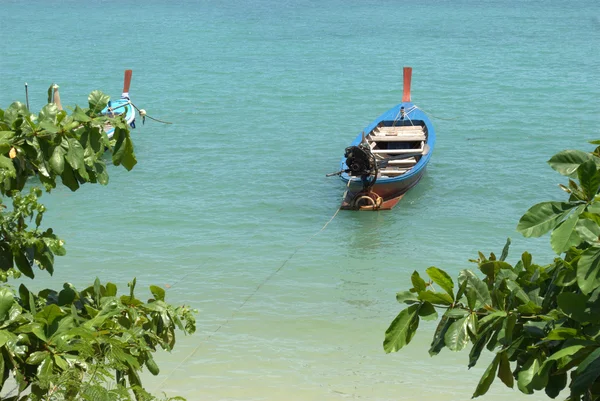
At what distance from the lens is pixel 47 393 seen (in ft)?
12.1

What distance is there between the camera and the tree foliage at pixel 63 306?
3.65 metres

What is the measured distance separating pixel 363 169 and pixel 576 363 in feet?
41.2

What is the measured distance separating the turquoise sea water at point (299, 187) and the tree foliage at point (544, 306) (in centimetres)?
608

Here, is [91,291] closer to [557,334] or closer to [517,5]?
→ [557,334]

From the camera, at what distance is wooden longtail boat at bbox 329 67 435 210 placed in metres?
15.8

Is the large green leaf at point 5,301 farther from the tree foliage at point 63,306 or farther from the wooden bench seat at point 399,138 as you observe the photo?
the wooden bench seat at point 399,138

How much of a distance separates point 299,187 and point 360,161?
11.2 ft

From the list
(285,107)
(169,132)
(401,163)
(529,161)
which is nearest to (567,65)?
(285,107)

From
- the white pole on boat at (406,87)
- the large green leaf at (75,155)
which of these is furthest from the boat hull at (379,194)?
the large green leaf at (75,155)

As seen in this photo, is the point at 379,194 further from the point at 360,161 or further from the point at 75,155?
the point at 75,155

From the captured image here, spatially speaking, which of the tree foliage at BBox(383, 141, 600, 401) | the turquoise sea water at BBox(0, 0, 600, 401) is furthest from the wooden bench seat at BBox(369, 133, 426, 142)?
the tree foliage at BBox(383, 141, 600, 401)

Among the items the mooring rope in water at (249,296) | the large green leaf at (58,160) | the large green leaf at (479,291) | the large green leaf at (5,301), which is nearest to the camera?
the large green leaf at (5,301)

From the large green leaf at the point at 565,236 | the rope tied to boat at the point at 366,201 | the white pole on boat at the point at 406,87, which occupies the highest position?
the large green leaf at the point at 565,236

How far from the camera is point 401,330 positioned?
362cm
